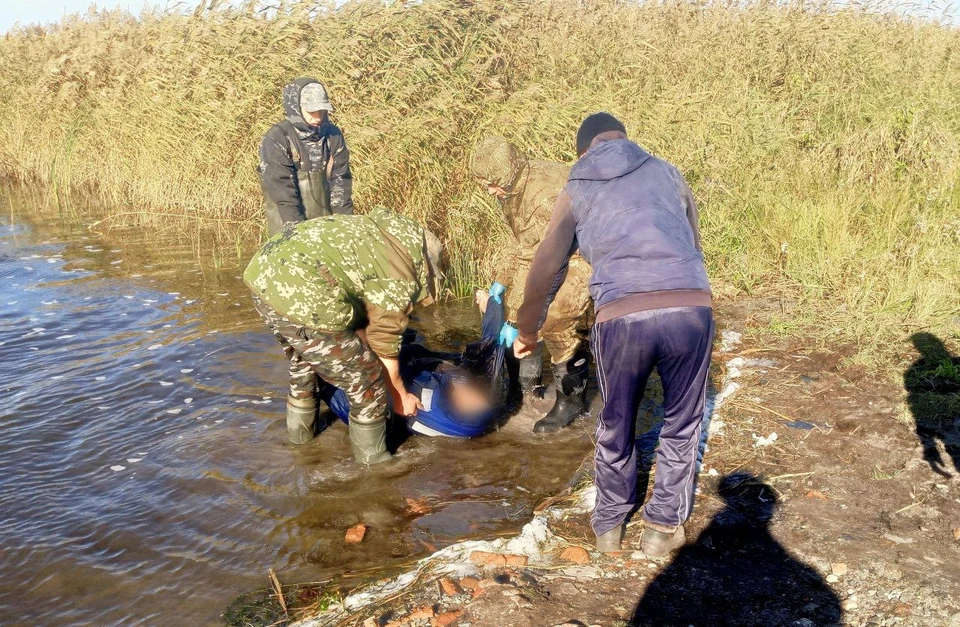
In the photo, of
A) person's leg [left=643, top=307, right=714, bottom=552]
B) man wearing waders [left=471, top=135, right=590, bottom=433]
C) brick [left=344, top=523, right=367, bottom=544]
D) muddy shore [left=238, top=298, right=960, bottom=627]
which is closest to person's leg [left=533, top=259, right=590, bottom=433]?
man wearing waders [left=471, top=135, right=590, bottom=433]

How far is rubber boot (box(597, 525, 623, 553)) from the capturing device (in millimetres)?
3340

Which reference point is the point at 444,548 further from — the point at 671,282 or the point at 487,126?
the point at 487,126

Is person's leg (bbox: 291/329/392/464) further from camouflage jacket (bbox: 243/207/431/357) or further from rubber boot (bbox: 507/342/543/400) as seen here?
rubber boot (bbox: 507/342/543/400)

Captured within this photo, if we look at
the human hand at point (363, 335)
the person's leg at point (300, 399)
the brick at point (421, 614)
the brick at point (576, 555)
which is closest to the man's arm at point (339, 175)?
the person's leg at point (300, 399)

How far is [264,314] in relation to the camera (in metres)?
4.05

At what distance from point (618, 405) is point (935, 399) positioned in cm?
256

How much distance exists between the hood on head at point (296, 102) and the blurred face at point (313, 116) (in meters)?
0.04

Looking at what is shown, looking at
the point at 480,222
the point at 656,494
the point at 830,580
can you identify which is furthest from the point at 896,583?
the point at 480,222

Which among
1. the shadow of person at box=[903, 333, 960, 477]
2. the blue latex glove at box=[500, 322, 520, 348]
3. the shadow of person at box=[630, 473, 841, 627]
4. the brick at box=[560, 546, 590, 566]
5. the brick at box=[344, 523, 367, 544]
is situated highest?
the blue latex glove at box=[500, 322, 520, 348]

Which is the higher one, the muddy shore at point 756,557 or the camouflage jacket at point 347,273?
the camouflage jacket at point 347,273

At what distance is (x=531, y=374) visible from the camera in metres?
5.31

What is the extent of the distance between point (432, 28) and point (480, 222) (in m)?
2.48

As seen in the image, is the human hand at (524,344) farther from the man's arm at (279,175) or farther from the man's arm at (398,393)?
the man's arm at (279,175)

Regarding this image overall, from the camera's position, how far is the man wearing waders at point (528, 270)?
4.62m
